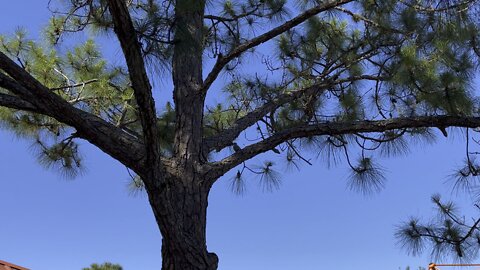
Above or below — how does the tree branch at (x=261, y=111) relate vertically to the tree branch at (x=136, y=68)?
above

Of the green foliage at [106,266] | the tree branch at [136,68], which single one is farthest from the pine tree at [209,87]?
the green foliage at [106,266]

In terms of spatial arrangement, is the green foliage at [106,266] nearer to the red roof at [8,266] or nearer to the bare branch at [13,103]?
the red roof at [8,266]

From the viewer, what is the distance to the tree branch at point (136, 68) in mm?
1939

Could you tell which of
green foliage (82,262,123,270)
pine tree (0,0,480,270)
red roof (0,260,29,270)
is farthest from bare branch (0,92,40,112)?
green foliage (82,262,123,270)

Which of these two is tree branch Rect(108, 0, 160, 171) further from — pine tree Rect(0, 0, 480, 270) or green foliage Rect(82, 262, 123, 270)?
green foliage Rect(82, 262, 123, 270)

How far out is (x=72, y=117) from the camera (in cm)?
212

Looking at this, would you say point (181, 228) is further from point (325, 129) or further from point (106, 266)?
point (106, 266)

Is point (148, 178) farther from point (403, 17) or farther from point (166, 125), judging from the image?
point (403, 17)

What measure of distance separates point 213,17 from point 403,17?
975mm

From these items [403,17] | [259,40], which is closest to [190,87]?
[259,40]

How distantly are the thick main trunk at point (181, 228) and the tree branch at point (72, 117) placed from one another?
17cm

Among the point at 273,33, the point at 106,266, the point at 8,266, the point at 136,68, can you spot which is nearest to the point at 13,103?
the point at 136,68

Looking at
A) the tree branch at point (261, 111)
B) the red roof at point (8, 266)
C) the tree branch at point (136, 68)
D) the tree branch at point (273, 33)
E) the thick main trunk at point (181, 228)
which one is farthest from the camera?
the red roof at point (8, 266)

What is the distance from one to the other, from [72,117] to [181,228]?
0.57 m
